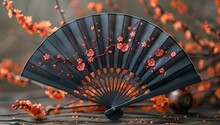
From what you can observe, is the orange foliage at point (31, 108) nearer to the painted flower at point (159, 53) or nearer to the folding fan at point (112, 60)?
the folding fan at point (112, 60)

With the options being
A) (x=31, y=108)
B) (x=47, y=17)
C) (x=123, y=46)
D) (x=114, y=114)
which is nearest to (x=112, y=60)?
(x=123, y=46)

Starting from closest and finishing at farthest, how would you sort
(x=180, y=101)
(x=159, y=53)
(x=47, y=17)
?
(x=159, y=53) → (x=180, y=101) → (x=47, y=17)

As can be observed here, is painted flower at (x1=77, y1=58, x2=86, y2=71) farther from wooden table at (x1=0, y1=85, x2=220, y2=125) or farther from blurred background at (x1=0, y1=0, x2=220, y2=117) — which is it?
blurred background at (x1=0, y1=0, x2=220, y2=117)

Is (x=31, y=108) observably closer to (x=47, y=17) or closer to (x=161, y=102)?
(x=161, y=102)

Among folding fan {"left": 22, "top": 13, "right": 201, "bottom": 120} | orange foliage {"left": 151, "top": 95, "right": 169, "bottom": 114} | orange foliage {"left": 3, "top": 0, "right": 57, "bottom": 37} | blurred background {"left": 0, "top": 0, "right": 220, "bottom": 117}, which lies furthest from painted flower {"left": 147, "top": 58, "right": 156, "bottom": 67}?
blurred background {"left": 0, "top": 0, "right": 220, "bottom": 117}

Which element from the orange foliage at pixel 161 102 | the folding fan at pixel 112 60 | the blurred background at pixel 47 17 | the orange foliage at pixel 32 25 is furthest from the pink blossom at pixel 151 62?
the blurred background at pixel 47 17

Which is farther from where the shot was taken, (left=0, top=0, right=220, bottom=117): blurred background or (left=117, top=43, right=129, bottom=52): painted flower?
(left=0, top=0, right=220, bottom=117): blurred background
